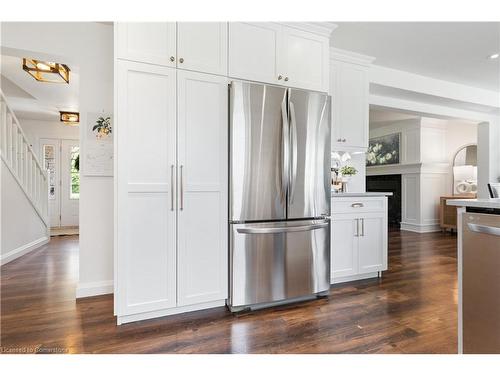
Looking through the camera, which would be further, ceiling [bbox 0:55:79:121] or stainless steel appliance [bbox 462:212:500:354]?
ceiling [bbox 0:55:79:121]

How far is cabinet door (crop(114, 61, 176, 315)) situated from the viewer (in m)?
2.02

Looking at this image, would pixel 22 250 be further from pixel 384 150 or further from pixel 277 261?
pixel 384 150

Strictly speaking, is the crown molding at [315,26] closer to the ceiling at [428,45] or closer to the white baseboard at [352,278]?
the ceiling at [428,45]

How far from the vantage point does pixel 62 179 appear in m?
7.08

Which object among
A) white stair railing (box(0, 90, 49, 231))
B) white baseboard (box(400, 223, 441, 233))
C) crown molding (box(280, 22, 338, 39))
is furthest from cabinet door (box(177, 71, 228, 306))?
white baseboard (box(400, 223, 441, 233))

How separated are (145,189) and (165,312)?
97 cm

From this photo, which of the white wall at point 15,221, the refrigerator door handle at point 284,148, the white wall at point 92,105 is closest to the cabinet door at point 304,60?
the refrigerator door handle at point 284,148

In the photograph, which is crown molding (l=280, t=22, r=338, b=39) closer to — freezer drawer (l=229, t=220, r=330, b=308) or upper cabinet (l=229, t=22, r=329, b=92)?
upper cabinet (l=229, t=22, r=329, b=92)

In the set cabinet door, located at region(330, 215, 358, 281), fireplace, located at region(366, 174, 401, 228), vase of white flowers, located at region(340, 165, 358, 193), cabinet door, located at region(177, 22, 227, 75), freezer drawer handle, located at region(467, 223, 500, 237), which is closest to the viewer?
freezer drawer handle, located at region(467, 223, 500, 237)

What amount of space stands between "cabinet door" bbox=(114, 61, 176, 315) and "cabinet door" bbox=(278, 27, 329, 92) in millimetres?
1049

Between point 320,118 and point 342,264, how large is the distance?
1.52m

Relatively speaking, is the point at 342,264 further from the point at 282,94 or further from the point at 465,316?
the point at 282,94

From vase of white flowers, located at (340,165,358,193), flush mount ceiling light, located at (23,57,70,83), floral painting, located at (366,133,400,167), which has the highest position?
flush mount ceiling light, located at (23,57,70,83)

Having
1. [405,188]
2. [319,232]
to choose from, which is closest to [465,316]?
[319,232]
